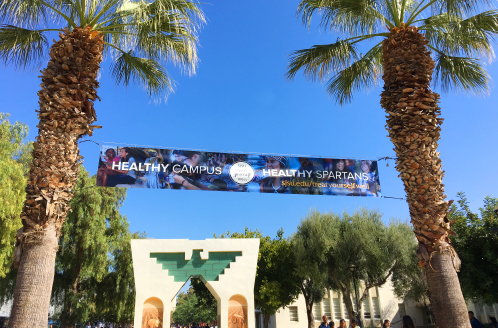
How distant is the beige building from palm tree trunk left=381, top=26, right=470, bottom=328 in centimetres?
2509

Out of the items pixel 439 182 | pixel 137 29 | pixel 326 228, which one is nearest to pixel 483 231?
pixel 326 228

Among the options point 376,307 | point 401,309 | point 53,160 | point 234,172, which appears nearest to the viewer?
point 53,160

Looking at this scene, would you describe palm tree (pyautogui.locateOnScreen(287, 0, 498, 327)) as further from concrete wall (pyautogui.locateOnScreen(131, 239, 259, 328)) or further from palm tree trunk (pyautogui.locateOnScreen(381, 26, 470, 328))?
concrete wall (pyautogui.locateOnScreen(131, 239, 259, 328))

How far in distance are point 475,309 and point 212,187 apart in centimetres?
2982

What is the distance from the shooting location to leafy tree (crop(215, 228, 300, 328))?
22.7m

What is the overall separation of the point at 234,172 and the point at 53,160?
23.3ft

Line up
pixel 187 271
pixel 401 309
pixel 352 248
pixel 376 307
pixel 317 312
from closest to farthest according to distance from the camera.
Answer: pixel 187 271, pixel 352 248, pixel 317 312, pixel 376 307, pixel 401 309

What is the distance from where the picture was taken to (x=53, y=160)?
6.87 m

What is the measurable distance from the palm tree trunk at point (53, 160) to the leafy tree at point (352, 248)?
15.8 m

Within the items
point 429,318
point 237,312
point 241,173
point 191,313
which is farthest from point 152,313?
point 191,313

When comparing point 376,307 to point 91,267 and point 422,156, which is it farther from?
point 422,156

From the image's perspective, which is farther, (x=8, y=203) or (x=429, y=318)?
(x=429, y=318)

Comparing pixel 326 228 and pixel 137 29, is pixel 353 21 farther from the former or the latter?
pixel 326 228

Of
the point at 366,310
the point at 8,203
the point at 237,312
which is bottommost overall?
the point at 366,310
